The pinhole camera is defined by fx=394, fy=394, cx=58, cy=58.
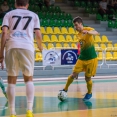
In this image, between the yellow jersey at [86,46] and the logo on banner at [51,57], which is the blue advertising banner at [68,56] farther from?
the yellow jersey at [86,46]

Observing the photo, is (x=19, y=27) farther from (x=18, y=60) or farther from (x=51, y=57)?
(x=51, y=57)

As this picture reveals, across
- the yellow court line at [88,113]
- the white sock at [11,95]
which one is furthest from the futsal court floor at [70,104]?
the white sock at [11,95]

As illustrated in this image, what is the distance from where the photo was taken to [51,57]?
1285 centimetres

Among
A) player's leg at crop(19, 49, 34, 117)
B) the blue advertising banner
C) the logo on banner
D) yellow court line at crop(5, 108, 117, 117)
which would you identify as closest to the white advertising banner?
the logo on banner

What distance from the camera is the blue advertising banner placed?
1298 cm

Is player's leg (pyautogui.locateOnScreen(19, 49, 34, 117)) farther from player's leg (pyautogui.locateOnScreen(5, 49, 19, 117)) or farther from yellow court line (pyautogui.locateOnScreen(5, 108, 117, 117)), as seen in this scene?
yellow court line (pyautogui.locateOnScreen(5, 108, 117, 117))

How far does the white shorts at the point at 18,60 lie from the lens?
18.0 feet

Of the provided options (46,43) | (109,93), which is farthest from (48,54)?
(109,93)

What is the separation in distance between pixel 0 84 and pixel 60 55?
18.4ft

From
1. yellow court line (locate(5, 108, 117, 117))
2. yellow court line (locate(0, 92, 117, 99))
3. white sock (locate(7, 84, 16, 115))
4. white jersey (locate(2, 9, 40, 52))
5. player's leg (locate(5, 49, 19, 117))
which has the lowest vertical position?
yellow court line (locate(0, 92, 117, 99))

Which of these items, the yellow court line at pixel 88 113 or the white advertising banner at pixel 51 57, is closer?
the yellow court line at pixel 88 113

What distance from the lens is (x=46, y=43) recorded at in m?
15.3

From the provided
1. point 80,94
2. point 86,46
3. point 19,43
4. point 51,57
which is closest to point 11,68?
point 19,43

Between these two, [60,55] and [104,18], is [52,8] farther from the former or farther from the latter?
[60,55]
